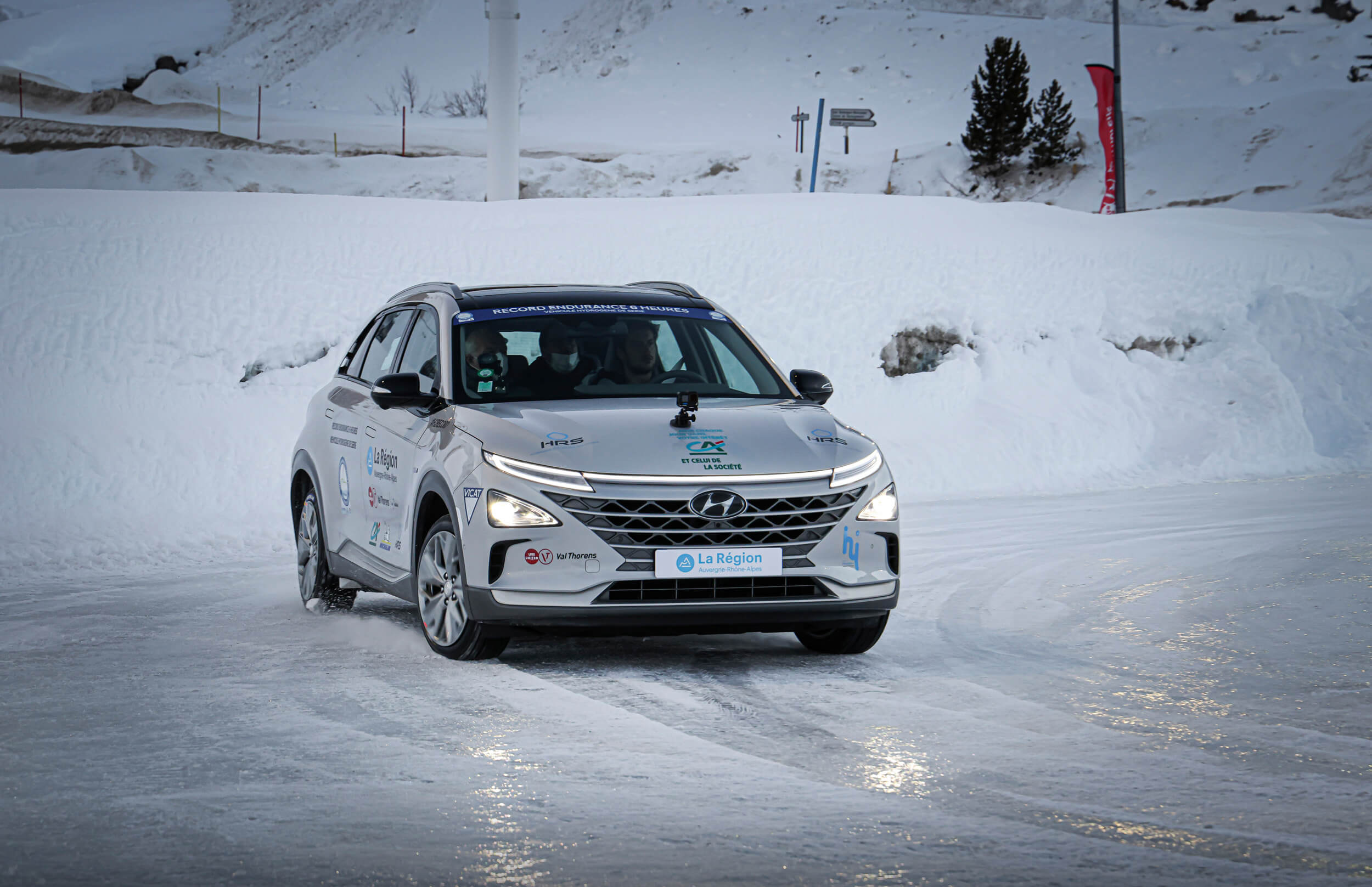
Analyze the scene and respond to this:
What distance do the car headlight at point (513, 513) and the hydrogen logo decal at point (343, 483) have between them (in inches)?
85.2

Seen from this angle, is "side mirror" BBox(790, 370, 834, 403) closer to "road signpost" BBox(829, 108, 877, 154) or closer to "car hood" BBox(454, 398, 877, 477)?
"car hood" BBox(454, 398, 877, 477)

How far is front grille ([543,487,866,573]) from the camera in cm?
661

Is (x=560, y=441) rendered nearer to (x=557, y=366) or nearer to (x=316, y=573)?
(x=557, y=366)

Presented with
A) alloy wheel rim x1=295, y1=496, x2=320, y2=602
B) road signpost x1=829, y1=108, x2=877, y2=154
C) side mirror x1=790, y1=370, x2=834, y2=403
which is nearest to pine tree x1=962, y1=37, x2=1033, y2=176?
road signpost x1=829, y1=108, x2=877, y2=154

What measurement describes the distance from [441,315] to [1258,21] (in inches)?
3485

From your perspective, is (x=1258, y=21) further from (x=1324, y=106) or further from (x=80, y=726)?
(x=80, y=726)

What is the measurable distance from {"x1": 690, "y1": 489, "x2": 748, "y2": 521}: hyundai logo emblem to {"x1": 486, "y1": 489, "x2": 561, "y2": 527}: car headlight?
577 millimetres

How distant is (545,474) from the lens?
670 cm

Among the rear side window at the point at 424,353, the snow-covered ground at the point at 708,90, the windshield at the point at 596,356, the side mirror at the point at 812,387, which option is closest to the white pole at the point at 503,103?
the snow-covered ground at the point at 708,90

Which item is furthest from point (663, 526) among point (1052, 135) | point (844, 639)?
point (1052, 135)

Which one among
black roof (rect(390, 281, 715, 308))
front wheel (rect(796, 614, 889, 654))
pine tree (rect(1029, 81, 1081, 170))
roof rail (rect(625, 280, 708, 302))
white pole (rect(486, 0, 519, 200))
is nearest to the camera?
front wheel (rect(796, 614, 889, 654))

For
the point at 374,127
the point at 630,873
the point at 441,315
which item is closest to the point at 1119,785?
the point at 630,873

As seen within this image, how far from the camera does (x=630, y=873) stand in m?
4.13

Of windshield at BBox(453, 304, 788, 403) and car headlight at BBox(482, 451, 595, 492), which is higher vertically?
windshield at BBox(453, 304, 788, 403)
